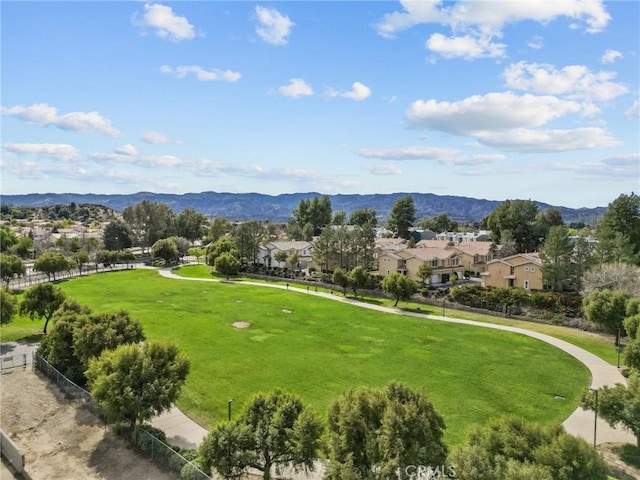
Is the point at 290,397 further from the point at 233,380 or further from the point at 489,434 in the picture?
the point at 233,380

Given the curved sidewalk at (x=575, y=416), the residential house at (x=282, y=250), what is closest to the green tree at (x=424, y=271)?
the curved sidewalk at (x=575, y=416)

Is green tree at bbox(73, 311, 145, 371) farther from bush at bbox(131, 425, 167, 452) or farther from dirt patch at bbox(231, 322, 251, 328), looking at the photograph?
dirt patch at bbox(231, 322, 251, 328)

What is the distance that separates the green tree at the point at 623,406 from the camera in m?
18.8

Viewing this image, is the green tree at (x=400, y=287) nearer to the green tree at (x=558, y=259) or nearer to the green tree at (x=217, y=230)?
the green tree at (x=558, y=259)

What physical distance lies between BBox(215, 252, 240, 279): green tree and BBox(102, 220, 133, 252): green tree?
35441 millimetres

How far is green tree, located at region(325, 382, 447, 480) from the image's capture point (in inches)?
549

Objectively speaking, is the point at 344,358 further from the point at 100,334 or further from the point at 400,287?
the point at 400,287

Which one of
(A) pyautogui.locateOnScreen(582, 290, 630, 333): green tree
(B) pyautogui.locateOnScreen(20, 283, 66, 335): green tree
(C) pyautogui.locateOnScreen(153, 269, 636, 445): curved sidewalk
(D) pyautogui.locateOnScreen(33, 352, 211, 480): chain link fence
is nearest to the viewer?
(D) pyautogui.locateOnScreen(33, 352, 211, 480): chain link fence

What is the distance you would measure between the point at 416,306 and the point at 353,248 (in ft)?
69.6

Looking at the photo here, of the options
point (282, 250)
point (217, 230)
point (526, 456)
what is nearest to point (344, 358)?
point (526, 456)

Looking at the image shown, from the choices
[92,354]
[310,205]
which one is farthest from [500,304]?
[310,205]

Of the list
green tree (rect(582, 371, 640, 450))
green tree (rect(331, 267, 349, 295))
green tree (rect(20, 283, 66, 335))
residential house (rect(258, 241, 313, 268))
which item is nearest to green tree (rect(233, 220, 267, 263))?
residential house (rect(258, 241, 313, 268))

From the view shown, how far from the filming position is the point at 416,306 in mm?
55406

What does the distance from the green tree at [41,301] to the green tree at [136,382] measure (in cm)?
1883
